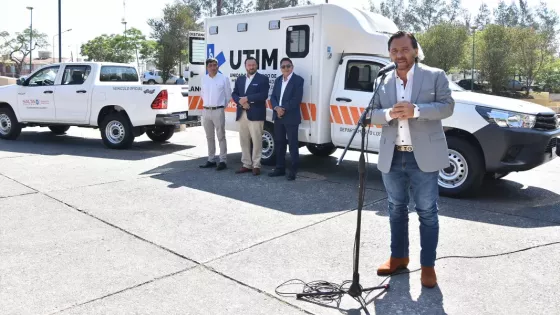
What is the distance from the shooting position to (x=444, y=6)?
2881 inches

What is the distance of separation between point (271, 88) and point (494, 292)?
5.53 meters

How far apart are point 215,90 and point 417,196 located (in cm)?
522

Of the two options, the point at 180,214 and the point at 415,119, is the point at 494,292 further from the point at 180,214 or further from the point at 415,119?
the point at 180,214

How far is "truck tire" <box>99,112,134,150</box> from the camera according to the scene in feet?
35.0

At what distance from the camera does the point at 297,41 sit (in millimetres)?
8133

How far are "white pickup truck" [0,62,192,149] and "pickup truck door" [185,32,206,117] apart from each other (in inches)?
32.7

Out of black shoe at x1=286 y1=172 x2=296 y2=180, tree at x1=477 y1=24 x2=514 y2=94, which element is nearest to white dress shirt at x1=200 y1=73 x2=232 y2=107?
black shoe at x1=286 y1=172 x2=296 y2=180

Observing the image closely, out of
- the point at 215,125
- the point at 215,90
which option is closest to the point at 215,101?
the point at 215,90

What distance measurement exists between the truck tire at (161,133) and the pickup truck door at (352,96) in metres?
5.23

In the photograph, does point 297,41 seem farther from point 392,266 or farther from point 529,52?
point 529,52

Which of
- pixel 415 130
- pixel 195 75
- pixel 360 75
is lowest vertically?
pixel 415 130

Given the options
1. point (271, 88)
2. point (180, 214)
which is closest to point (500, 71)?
point (271, 88)

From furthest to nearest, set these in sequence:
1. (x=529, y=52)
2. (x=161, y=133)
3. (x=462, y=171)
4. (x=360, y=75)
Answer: (x=529, y=52) < (x=161, y=133) < (x=360, y=75) < (x=462, y=171)

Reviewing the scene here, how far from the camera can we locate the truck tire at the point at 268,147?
8742 mm
